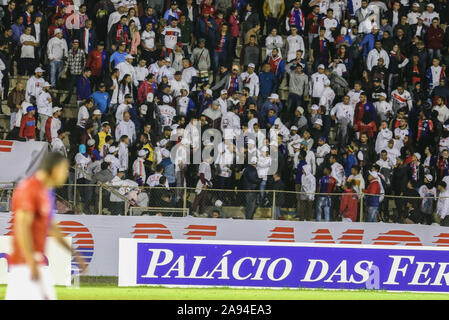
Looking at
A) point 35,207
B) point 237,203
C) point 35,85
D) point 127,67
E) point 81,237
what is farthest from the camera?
point 127,67

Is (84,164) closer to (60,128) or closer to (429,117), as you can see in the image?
(60,128)

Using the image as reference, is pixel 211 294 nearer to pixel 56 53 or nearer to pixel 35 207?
pixel 56 53

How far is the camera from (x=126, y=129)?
2545 cm

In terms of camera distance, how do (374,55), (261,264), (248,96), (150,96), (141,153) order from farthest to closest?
(374,55) < (248,96) < (150,96) < (141,153) < (261,264)

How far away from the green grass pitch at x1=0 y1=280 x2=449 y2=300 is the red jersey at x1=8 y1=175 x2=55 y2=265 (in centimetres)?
905


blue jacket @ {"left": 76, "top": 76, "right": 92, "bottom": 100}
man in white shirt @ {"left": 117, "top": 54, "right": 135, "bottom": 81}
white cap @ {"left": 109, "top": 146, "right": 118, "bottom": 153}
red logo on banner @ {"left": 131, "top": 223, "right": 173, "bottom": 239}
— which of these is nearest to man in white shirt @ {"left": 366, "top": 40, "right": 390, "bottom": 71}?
man in white shirt @ {"left": 117, "top": 54, "right": 135, "bottom": 81}

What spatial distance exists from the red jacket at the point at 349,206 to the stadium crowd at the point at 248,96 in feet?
0.11

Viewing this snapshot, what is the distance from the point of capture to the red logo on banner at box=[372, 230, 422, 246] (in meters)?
23.5

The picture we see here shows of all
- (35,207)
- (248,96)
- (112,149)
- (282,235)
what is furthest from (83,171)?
(35,207)

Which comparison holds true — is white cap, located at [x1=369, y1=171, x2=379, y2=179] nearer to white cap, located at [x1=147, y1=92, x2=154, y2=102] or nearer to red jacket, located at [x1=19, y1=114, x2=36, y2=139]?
white cap, located at [x1=147, y1=92, x2=154, y2=102]

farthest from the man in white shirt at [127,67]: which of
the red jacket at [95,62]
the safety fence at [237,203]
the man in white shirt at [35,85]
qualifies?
the safety fence at [237,203]

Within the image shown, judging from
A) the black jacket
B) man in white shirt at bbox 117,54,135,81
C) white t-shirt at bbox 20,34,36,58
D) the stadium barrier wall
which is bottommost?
the stadium barrier wall

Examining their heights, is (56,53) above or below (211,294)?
above

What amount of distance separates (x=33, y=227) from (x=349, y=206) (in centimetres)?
1499
